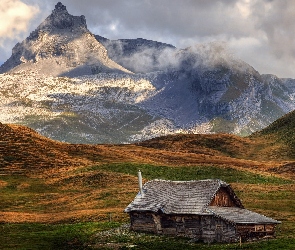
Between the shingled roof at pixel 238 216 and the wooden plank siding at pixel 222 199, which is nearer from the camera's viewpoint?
the shingled roof at pixel 238 216

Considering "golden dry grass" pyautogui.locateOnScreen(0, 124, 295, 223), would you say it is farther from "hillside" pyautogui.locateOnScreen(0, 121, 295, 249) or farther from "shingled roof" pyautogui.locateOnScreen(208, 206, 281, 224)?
"shingled roof" pyautogui.locateOnScreen(208, 206, 281, 224)

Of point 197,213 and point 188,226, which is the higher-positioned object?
point 197,213

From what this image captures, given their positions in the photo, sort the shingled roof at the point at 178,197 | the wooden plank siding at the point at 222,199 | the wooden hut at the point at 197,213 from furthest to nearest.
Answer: the wooden plank siding at the point at 222,199
the shingled roof at the point at 178,197
the wooden hut at the point at 197,213

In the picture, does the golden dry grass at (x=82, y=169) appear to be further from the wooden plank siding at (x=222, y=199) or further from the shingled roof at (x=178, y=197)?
the wooden plank siding at (x=222, y=199)

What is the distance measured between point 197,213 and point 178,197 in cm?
534

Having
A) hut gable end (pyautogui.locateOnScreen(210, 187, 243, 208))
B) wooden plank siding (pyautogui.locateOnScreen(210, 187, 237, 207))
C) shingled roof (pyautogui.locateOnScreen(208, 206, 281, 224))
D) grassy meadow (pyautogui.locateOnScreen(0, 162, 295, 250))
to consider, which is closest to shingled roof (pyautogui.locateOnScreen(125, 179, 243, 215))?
hut gable end (pyautogui.locateOnScreen(210, 187, 243, 208))

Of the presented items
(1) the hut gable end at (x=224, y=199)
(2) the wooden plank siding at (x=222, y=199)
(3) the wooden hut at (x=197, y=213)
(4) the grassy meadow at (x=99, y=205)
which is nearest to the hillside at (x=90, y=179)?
(4) the grassy meadow at (x=99, y=205)

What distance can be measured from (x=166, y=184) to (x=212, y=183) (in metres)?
8.09

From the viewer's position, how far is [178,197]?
189 ft

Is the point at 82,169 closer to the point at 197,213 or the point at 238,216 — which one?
the point at 197,213

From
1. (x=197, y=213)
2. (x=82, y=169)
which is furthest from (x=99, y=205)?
(x=82, y=169)

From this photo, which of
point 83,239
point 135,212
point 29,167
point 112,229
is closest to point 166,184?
point 135,212

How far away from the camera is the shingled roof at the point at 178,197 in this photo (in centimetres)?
5428

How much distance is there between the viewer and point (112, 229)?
61031 millimetres
